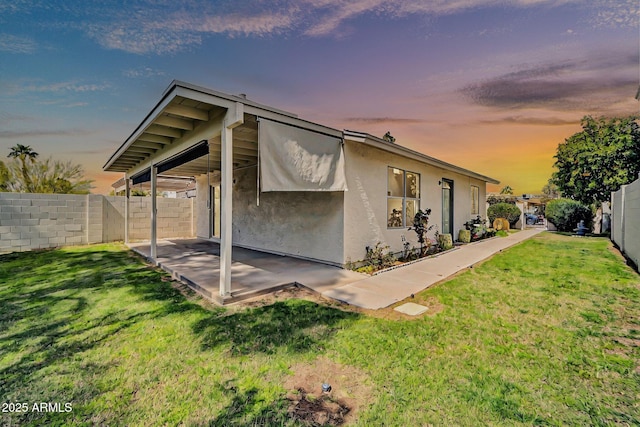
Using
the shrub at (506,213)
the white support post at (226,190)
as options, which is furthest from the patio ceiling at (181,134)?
the shrub at (506,213)

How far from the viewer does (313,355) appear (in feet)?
9.58

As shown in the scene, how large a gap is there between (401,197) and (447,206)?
4.05 metres

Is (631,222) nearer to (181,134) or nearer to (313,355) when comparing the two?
(313,355)

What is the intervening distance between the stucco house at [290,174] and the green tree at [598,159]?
7.54 meters

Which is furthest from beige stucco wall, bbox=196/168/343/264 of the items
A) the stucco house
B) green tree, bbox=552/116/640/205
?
green tree, bbox=552/116/640/205

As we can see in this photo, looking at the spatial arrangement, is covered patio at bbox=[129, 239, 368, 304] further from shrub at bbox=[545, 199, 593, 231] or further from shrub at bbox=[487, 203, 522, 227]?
shrub at bbox=[545, 199, 593, 231]

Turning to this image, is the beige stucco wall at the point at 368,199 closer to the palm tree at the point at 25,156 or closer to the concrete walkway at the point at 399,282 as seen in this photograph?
the concrete walkway at the point at 399,282

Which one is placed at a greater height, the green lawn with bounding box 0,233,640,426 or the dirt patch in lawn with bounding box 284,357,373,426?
the green lawn with bounding box 0,233,640,426

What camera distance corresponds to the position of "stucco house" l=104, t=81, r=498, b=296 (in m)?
4.53

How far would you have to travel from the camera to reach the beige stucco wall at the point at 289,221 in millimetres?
6809

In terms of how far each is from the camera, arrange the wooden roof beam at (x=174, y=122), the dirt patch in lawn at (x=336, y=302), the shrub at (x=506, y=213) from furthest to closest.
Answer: the shrub at (x=506, y=213) < the wooden roof beam at (x=174, y=122) < the dirt patch in lawn at (x=336, y=302)

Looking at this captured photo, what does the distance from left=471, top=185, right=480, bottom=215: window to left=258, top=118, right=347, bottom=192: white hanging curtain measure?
32.8 ft

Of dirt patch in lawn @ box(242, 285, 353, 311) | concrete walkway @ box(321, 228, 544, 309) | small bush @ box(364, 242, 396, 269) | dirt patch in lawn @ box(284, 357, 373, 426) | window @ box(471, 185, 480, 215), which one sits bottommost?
dirt patch in lawn @ box(284, 357, 373, 426)

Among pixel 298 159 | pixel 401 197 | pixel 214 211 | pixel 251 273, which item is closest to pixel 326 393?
pixel 298 159
